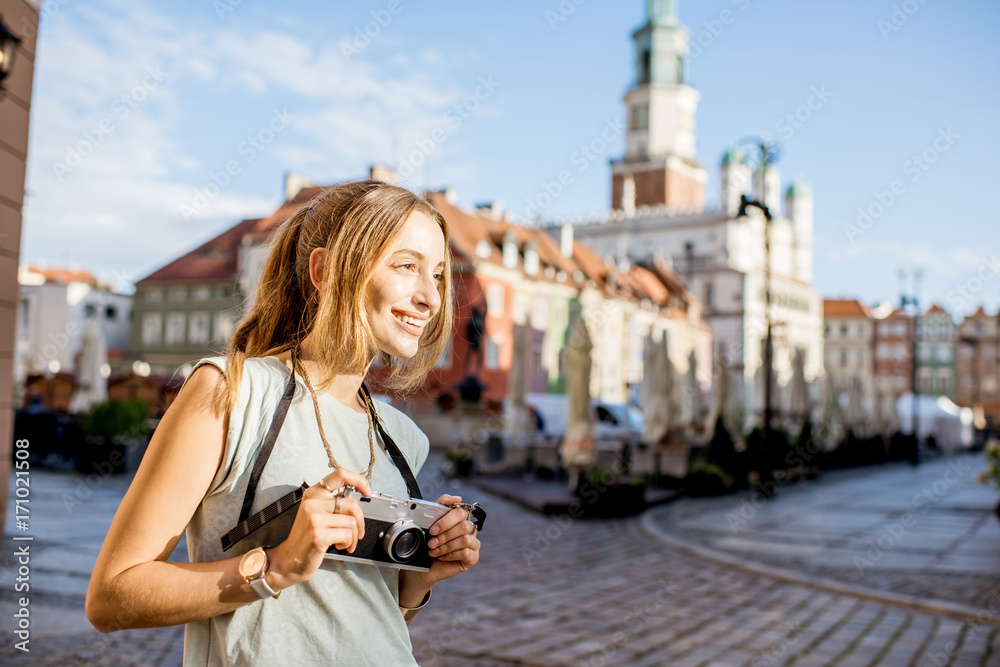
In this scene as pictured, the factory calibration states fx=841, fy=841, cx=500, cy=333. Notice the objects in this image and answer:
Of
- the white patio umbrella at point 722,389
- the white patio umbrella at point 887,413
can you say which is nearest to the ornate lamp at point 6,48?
the white patio umbrella at point 722,389

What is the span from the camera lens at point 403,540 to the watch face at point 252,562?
9.9 inches

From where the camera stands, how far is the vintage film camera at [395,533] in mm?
1512

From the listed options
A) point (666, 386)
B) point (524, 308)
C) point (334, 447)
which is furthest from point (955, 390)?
point (334, 447)

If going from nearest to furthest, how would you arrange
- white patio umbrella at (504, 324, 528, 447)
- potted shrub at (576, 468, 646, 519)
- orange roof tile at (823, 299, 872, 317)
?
1. potted shrub at (576, 468, 646, 519)
2. white patio umbrella at (504, 324, 528, 447)
3. orange roof tile at (823, 299, 872, 317)

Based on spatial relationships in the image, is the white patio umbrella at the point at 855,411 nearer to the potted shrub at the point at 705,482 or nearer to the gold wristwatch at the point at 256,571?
the potted shrub at the point at 705,482

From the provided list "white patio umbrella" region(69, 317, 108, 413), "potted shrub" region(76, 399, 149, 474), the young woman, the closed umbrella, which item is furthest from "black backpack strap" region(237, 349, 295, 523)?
"white patio umbrella" region(69, 317, 108, 413)

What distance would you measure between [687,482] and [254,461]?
16226mm

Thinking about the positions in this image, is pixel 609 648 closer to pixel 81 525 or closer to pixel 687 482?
pixel 81 525

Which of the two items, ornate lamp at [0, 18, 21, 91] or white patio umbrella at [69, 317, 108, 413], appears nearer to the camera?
ornate lamp at [0, 18, 21, 91]

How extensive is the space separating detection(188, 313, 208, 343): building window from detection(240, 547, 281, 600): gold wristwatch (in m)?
45.9

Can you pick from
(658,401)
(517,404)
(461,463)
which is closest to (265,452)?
(461,463)

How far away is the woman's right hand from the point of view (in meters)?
1.35

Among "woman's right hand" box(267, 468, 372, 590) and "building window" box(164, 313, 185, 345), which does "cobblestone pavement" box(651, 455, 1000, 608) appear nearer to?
"woman's right hand" box(267, 468, 372, 590)

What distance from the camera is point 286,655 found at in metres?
1.53
